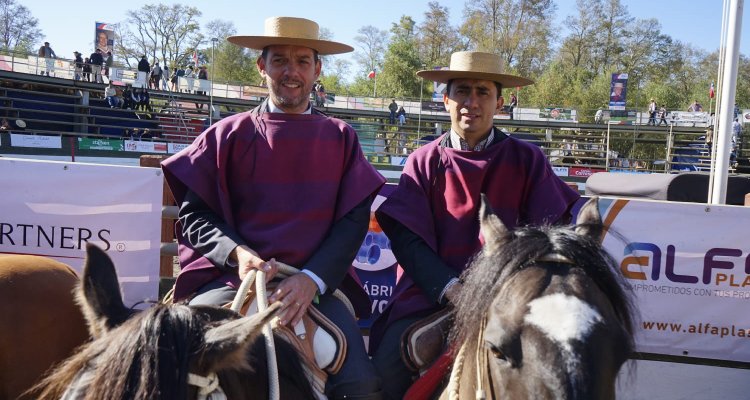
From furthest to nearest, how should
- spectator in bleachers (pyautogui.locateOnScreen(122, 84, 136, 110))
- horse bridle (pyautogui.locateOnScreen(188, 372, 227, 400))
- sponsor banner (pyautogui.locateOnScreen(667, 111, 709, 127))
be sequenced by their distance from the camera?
sponsor banner (pyautogui.locateOnScreen(667, 111, 709, 127)) < spectator in bleachers (pyautogui.locateOnScreen(122, 84, 136, 110)) < horse bridle (pyautogui.locateOnScreen(188, 372, 227, 400))

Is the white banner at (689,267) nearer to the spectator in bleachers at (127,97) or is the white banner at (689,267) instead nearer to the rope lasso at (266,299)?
the rope lasso at (266,299)

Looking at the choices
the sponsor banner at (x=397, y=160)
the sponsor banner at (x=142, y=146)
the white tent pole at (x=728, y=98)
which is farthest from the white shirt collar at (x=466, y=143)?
the sponsor banner at (x=397, y=160)

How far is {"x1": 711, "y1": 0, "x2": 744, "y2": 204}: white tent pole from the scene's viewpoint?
5.67 meters

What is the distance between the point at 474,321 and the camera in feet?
6.25

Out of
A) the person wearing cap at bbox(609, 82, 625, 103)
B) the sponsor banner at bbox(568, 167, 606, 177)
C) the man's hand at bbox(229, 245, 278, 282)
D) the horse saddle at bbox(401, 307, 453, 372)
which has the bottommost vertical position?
the sponsor banner at bbox(568, 167, 606, 177)

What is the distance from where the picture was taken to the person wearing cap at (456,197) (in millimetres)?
2711

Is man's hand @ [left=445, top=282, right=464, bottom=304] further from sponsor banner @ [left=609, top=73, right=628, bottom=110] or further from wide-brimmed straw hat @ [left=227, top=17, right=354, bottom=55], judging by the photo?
sponsor banner @ [left=609, top=73, right=628, bottom=110]

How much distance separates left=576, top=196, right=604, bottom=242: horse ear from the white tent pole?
4360 millimetres

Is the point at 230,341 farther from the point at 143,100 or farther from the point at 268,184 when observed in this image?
the point at 143,100

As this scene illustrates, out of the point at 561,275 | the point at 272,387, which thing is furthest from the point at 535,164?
the point at 272,387

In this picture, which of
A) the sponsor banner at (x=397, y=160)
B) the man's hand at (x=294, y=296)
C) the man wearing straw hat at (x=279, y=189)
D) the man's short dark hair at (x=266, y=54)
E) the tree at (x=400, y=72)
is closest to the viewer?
the man's hand at (x=294, y=296)

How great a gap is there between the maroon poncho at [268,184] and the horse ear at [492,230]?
797 millimetres

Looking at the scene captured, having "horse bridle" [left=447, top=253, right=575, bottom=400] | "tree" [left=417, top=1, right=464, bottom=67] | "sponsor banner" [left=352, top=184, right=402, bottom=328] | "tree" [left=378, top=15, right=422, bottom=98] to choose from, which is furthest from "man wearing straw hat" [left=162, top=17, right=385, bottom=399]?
"tree" [left=417, top=1, right=464, bottom=67]

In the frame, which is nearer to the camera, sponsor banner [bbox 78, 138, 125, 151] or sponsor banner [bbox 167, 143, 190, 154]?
sponsor banner [bbox 78, 138, 125, 151]
